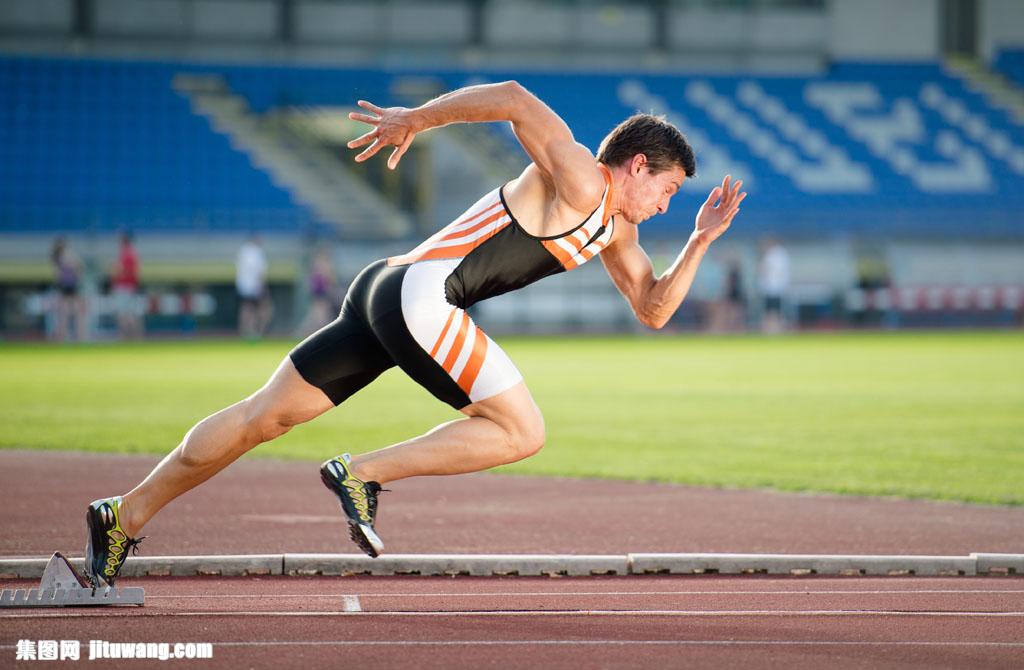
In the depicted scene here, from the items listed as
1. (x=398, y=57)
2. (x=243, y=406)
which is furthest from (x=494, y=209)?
(x=398, y=57)

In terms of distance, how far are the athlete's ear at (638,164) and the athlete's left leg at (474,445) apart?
44.6 inches

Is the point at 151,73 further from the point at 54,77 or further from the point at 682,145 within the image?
the point at 682,145

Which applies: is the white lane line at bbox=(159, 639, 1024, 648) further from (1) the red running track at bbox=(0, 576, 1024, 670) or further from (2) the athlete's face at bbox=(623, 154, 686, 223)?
(2) the athlete's face at bbox=(623, 154, 686, 223)

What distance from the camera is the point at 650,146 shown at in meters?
6.45

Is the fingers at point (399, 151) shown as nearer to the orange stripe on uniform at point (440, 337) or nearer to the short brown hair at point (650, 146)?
the orange stripe on uniform at point (440, 337)

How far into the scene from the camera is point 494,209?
253 inches

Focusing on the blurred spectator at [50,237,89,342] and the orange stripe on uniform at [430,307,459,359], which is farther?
the blurred spectator at [50,237,89,342]

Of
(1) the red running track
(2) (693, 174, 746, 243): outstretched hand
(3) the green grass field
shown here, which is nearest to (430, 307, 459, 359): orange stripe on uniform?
(1) the red running track

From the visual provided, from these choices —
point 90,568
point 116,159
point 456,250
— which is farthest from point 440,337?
point 116,159

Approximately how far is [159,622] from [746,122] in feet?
138

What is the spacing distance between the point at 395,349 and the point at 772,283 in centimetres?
3193

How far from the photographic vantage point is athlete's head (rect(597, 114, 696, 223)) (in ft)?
21.2

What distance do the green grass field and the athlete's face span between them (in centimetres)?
529

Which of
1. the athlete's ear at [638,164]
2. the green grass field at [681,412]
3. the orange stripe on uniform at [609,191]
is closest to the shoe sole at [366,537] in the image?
the orange stripe on uniform at [609,191]
